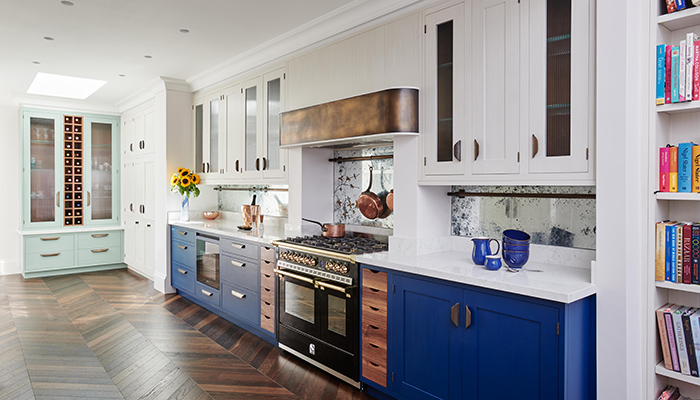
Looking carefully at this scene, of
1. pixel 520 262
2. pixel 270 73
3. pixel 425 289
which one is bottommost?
pixel 425 289

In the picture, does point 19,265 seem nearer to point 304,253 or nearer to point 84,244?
point 84,244

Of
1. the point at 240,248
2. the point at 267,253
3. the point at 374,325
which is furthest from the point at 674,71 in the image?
the point at 240,248

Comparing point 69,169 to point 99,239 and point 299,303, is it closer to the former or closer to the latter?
point 99,239

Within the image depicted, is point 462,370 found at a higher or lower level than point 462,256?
lower

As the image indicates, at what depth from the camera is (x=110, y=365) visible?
3.55 meters

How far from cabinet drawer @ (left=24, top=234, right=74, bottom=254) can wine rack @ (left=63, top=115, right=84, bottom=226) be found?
27 cm

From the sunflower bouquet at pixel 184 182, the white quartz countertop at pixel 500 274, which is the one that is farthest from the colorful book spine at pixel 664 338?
the sunflower bouquet at pixel 184 182

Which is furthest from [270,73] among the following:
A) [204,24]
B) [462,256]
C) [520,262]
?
[520,262]

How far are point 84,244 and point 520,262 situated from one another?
22.0 feet

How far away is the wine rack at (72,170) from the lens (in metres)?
7.00

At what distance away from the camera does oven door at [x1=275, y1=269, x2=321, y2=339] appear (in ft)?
11.1

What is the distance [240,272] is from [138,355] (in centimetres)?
108

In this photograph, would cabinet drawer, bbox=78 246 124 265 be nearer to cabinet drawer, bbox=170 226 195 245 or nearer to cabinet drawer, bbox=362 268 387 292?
cabinet drawer, bbox=170 226 195 245

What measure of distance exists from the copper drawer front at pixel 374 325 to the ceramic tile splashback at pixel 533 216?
0.71 m
